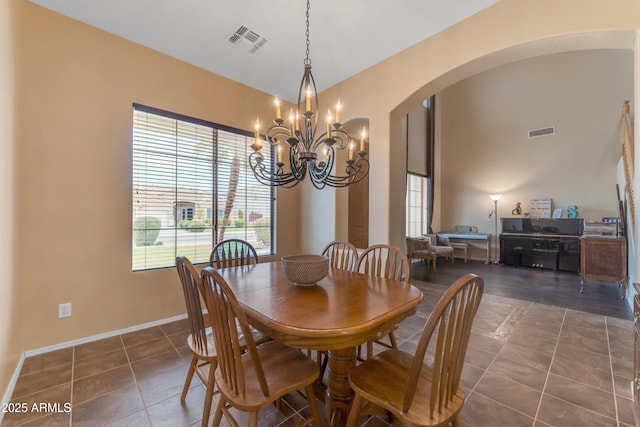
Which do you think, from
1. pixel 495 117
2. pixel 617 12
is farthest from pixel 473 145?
pixel 617 12

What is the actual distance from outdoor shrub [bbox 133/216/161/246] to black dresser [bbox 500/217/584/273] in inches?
278

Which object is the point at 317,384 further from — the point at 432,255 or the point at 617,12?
the point at 432,255

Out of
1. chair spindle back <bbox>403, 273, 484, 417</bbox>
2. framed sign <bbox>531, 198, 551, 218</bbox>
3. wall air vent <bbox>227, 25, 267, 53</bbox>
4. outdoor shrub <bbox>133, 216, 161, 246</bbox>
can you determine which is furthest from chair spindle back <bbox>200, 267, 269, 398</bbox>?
framed sign <bbox>531, 198, 551, 218</bbox>

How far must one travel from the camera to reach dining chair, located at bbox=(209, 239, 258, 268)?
243 cm

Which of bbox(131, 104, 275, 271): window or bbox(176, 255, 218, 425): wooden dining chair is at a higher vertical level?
bbox(131, 104, 275, 271): window

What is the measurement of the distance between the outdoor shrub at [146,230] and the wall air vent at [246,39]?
2169 mm

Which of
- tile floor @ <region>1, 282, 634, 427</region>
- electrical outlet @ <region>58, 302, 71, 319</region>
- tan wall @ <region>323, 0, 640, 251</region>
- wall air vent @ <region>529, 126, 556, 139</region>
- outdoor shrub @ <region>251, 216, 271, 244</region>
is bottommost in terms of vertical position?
tile floor @ <region>1, 282, 634, 427</region>

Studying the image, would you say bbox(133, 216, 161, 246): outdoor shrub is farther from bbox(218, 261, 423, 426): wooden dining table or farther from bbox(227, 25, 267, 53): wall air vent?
bbox(227, 25, 267, 53): wall air vent

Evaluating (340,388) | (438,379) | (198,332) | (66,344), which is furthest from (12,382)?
(438,379)

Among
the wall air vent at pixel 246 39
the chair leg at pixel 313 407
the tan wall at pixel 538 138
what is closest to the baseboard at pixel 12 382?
the chair leg at pixel 313 407

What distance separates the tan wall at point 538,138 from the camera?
538cm

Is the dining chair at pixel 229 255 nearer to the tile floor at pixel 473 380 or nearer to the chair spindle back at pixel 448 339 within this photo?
the tile floor at pixel 473 380

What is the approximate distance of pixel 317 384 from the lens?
1.89 m

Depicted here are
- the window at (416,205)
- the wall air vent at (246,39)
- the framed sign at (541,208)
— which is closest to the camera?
the wall air vent at (246,39)
